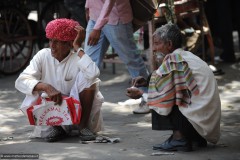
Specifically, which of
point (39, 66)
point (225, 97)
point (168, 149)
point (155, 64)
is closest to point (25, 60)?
point (155, 64)

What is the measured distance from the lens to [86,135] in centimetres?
538

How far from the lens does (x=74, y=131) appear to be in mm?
5766

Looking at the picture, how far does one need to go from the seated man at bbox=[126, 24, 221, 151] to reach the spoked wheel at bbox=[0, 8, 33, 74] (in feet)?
14.4

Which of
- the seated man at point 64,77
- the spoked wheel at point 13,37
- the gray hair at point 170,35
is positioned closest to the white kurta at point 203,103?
the gray hair at point 170,35

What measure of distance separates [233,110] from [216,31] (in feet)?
12.6

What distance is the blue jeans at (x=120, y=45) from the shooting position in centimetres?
616

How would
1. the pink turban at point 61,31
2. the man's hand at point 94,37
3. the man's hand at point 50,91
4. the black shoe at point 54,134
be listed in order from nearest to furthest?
the man's hand at point 50,91 → the pink turban at point 61,31 → the black shoe at point 54,134 → the man's hand at point 94,37

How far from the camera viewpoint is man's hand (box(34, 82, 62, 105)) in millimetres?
5187

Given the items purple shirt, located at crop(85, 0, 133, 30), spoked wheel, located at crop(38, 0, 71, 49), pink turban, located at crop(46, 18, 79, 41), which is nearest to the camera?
pink turban, located at crop(46, 18, 79, 41)

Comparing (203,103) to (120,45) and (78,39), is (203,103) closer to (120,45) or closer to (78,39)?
(78,39)

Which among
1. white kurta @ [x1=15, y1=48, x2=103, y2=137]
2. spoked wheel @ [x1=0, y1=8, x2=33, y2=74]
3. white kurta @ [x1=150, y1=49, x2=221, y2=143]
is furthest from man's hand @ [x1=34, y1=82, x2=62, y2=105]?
spoked wheel @ [x1=0, y1=8, x2=33, y2=74]

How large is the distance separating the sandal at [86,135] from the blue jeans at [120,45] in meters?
1.04

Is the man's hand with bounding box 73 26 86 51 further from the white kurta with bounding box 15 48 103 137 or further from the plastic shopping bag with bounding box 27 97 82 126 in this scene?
the plastic shopping bag with bounding box 27 97 82 126

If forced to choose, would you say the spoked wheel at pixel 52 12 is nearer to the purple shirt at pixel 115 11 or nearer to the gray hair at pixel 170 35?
the purple shirt at pixel 115 11
